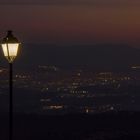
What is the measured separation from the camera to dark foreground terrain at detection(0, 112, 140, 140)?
37219 millimetres

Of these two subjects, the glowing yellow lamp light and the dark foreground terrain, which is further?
the dark foreground terrain

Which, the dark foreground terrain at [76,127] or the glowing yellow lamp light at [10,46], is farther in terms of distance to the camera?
the dark foreground terrain at [76,127]

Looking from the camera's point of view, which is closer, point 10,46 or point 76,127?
point 10,46

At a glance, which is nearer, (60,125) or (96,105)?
(60,125)

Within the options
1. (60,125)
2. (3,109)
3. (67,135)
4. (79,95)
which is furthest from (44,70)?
(67,135)

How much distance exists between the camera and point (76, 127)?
4250cm

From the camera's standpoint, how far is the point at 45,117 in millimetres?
50688

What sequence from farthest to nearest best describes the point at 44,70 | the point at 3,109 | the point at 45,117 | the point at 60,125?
1. the point at 44,70
2. the point at 3,109
3. the point at 45,117
4. the point at 60,125

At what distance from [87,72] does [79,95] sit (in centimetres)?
1202

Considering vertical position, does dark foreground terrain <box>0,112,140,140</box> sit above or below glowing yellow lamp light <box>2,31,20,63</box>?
below

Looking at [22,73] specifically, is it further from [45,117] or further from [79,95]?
[45,117]

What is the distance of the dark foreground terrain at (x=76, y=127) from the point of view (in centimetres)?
3722

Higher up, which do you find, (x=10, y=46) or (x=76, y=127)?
(x=10, y=46)

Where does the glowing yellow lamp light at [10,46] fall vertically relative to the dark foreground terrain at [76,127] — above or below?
above
